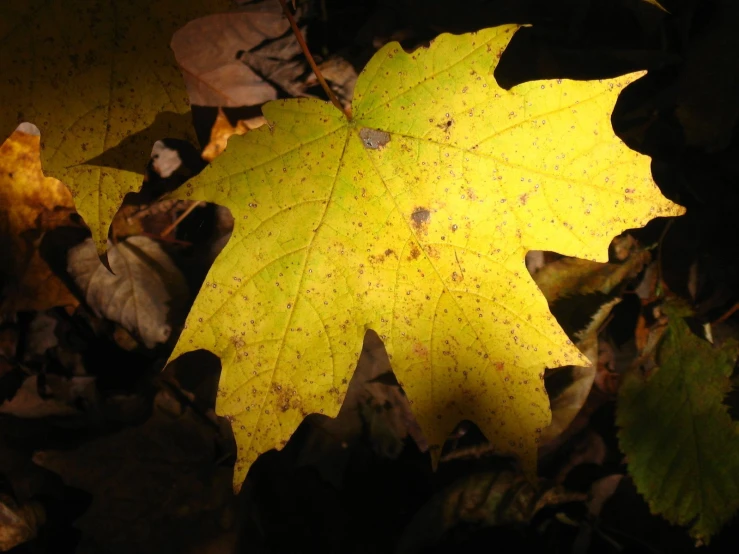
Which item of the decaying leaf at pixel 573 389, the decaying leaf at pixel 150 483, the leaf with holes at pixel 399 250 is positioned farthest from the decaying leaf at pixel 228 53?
the decaying leaf at pixel 573 389

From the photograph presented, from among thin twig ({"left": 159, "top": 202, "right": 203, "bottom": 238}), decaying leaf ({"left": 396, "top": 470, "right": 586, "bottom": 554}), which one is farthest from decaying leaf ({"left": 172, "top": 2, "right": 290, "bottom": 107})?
decaying leaf ({"left": 396, "top": 470, "right": 586, "bottom": 554})

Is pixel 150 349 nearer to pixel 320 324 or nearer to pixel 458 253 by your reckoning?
pixel 320 324

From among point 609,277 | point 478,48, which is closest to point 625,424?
point 609,277

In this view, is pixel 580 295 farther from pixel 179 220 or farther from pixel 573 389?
pixel 179 220

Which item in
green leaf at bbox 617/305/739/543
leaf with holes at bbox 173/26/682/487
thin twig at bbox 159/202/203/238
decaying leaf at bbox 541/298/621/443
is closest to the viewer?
leaf with holes at bbox 173/26/682/487

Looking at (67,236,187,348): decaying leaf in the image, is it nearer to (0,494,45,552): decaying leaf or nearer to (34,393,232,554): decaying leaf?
(34,393,232,554): decaying leaf
